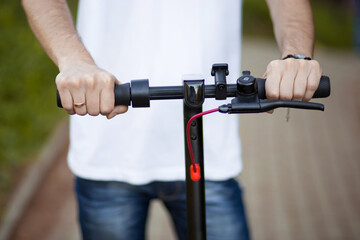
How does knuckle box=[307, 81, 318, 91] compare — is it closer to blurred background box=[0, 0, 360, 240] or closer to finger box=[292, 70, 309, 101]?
finger box=[292, 70, 309, 101]

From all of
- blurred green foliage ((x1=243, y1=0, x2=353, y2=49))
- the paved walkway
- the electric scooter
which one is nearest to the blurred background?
the paved walkway

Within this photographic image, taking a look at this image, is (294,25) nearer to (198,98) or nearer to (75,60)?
(198,98)

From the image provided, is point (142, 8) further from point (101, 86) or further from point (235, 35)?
point (101, 86)

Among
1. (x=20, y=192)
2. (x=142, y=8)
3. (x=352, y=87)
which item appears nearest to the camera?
(x=142, y=8)

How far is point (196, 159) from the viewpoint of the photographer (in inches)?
59.7

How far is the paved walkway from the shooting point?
412cm

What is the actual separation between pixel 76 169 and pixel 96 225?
241 mm

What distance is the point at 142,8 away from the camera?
189 cm

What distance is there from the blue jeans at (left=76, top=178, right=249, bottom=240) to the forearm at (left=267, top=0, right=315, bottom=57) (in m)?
0.65

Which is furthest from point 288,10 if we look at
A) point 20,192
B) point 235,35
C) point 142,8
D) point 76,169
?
point 20,192

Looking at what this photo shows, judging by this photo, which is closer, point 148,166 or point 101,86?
point 101,86

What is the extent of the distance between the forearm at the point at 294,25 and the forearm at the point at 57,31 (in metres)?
0.66

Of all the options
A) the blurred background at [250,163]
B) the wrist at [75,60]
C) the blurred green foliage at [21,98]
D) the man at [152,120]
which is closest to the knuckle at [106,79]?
the wrist at [75,60]

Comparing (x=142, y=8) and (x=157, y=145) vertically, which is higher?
(x=142, y=8)
